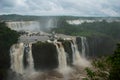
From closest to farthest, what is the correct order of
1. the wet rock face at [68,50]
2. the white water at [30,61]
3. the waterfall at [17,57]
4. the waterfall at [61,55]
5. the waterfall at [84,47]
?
the waterfall at [17,57] → the white water at [30,61] → the waterfall at [61,55] → the wet rock face at [68,50] → the waterfall at [84,47]

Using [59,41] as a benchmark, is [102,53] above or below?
below

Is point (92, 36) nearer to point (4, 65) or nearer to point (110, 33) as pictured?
point (110, 33)

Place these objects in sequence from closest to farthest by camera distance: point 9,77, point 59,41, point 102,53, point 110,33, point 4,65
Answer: point 9,77 → point 4,65 → point 59,41 → point 102,53 → point 110,33

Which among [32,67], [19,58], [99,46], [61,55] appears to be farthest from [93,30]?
[19,58]

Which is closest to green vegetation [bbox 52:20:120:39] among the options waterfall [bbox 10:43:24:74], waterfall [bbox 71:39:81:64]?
waterfall [bbox 71:39:81:64]

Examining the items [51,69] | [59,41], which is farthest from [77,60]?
[51,69]

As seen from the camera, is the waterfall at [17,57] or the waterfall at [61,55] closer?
the waterfall at [17,57]

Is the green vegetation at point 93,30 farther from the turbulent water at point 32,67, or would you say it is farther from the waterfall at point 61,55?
the turbulent water at point 32,67

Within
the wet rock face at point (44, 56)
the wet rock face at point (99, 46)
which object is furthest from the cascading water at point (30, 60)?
the wet rock face at point (99, 46)
